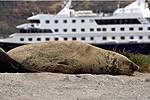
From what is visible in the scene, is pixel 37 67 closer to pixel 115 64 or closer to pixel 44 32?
pixel 115 64

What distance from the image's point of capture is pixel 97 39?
3002 centimetres

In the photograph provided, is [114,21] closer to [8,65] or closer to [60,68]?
[60,68]

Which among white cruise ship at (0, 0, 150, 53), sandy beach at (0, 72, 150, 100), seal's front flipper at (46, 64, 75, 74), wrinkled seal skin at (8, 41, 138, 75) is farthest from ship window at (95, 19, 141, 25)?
sandy beach at (0, 72, 150, 100)

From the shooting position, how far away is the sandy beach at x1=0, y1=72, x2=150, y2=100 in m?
4.82

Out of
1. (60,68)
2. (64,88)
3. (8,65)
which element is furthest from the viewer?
(60,68)

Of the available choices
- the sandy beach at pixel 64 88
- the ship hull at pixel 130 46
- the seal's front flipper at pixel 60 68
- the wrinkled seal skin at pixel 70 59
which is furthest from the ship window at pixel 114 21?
the sandy beach at pixel 64 88

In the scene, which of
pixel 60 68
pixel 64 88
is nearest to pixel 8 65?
pixel 60 68

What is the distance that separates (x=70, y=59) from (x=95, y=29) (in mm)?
22630

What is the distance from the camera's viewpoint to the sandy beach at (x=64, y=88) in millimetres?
4825

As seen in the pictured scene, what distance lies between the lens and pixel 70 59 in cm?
752

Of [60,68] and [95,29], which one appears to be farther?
[95,29]

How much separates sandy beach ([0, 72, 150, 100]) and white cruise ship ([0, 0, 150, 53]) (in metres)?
23.0

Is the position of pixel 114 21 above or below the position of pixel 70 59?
below

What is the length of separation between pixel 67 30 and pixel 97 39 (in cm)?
258
